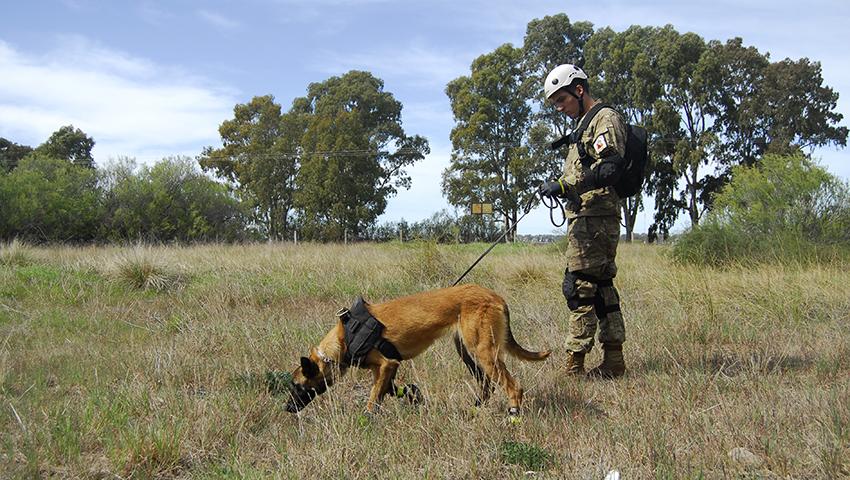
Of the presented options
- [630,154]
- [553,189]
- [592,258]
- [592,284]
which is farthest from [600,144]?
[592,284]

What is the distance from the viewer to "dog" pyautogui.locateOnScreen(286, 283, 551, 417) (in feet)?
10.2

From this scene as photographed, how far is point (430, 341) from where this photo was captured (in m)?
3.29

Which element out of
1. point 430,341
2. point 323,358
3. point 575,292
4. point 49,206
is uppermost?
point 49,206

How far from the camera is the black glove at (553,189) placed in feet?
12.0

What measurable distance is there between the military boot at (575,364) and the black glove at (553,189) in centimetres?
126

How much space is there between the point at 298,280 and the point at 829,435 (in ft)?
23.0

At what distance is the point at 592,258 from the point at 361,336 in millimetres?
1874

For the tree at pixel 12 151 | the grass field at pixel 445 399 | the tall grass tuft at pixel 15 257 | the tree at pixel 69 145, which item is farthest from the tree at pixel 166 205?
the tree at pixel 12 151

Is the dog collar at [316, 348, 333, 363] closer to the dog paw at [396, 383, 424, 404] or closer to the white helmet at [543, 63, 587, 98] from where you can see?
the dog paw at [396, 383, 424, 404]

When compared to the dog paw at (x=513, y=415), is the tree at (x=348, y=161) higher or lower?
higher

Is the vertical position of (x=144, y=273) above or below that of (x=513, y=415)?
above

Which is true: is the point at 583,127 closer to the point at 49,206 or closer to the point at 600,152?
the point at 600,152

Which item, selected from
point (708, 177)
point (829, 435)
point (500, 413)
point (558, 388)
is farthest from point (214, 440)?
point (708, 177)

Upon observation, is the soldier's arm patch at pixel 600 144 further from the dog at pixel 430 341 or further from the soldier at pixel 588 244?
the dog at pixel 430 341
